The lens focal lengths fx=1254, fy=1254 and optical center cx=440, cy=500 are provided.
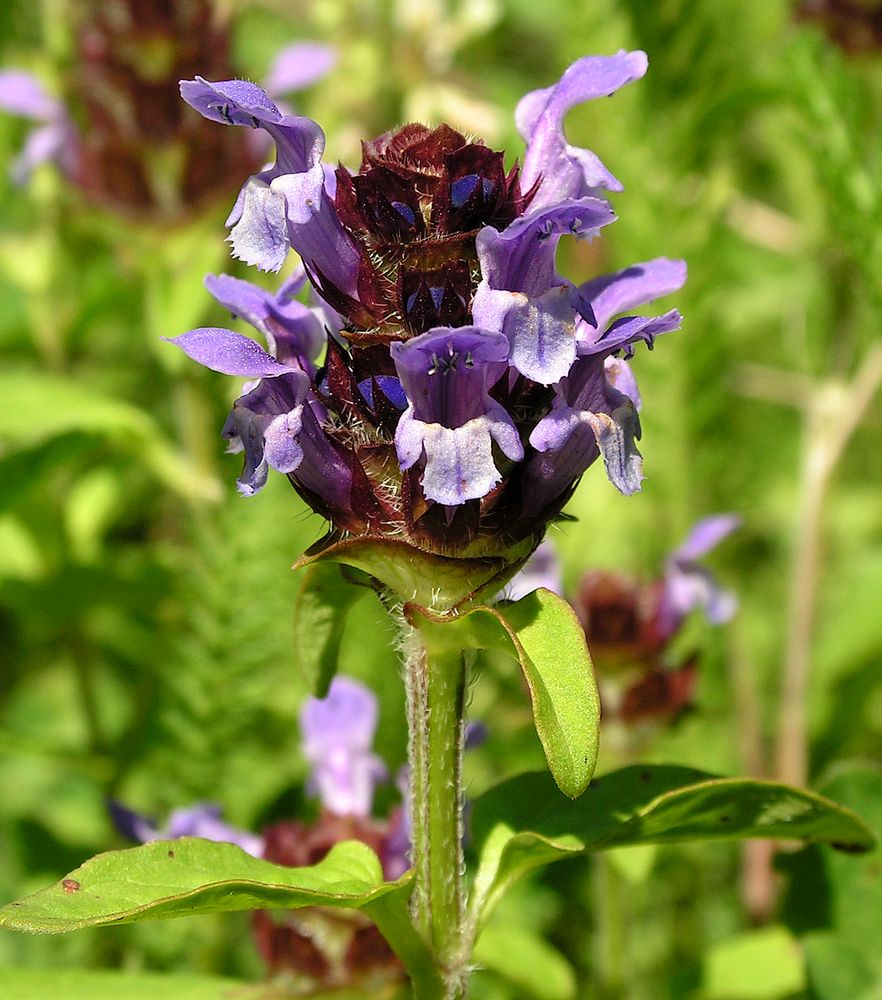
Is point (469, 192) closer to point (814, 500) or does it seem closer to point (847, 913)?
point (847, 913)

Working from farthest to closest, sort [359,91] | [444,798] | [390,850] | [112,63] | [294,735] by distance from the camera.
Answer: [359,91] < [294,735] < [112,63] < [390,850] < [444,798]

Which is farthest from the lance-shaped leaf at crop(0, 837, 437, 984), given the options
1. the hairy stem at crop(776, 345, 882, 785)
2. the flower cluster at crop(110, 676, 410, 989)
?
the hairy stem at crop(776, 345, 882, 785)

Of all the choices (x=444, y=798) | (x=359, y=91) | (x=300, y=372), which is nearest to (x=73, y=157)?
(x=359, y=91)

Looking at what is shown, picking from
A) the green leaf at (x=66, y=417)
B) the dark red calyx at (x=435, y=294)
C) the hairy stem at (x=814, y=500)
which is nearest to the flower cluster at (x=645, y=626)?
the hairy stem at (x=814, y=500)

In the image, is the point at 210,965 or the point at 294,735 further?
the point at 294,735

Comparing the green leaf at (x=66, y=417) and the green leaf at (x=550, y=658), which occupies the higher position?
the green leaf at (x=66, y=417)

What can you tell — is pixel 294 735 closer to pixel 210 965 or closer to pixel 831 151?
pixel 210 965

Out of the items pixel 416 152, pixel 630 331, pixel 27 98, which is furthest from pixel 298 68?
pixel 630 331

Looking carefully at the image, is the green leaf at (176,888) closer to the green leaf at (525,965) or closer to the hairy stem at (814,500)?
the green leaf at (525,965)
